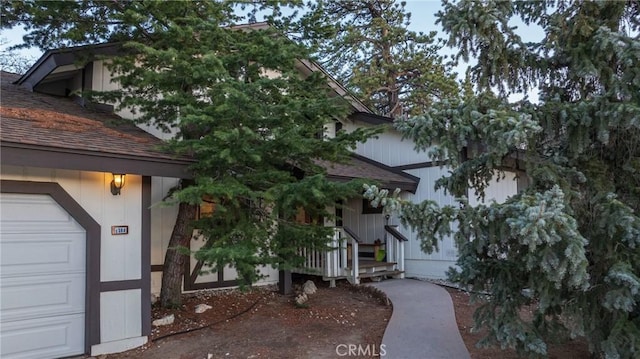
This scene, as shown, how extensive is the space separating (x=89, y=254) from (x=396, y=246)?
6648mm

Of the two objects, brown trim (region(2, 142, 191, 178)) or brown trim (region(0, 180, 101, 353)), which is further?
brown trim (region(0, 180, 101, 353))

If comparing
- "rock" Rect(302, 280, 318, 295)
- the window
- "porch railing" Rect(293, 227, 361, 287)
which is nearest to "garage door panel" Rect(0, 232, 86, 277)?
"rock" Rect(302, 280, 318, 295)

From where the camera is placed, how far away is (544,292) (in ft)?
13.4

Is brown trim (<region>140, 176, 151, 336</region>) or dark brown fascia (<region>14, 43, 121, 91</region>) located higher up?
dark brown fascia (<region>14, 43, 121, 91</region>)

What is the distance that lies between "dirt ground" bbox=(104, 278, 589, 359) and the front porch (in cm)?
54

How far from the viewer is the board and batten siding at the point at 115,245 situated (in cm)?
565

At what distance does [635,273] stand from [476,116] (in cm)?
199

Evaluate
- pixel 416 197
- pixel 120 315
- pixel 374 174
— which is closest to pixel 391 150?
pixel 374 174

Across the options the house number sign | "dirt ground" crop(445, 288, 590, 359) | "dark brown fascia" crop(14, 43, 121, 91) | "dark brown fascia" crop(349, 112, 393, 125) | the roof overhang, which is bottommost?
"dirt ground" crop(445, 288, 590, 359)

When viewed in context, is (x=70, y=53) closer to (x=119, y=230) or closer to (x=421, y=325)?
(x=119, y=230)

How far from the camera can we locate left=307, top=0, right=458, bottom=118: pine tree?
18.6m

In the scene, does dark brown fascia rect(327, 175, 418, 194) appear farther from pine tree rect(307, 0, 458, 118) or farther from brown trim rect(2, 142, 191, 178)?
pine tree rect(307, 0, 458, 118)

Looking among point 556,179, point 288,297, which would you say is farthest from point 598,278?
point 288,297

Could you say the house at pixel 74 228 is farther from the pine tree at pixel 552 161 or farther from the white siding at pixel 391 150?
the white siding at pixel 391 150
